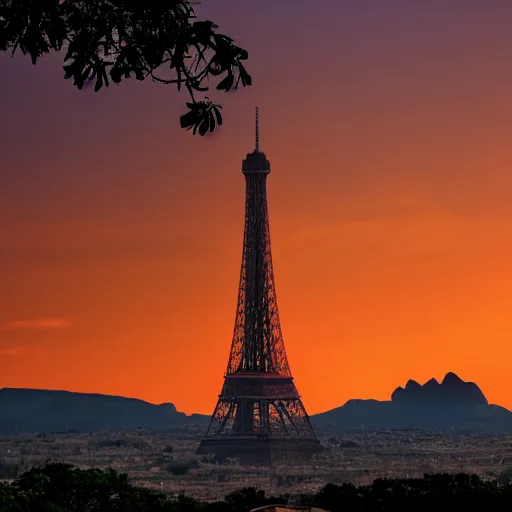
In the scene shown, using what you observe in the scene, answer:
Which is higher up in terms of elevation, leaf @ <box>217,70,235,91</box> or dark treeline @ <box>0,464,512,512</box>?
dark treeline @ <box>0,464,512,512</box>

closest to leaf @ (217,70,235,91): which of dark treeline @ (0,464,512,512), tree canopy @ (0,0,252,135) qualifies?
tree canopy @ (0,0,252,135)

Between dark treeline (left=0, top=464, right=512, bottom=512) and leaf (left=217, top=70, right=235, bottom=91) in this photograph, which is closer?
leaf (left=217, top=70, right=235, bottom=91)

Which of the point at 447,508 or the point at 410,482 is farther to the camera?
the point at 410,482

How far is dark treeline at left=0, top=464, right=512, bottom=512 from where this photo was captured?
83.8 metres

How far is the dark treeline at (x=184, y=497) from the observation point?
83812 millimetres

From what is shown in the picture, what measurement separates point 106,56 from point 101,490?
59789 millimetres

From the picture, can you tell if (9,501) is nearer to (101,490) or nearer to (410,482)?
(101,490)

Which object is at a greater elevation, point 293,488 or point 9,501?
point 293,488

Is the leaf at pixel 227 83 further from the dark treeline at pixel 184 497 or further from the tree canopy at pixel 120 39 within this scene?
the dark treeline at pixel 184 497

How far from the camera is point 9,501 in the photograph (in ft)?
254

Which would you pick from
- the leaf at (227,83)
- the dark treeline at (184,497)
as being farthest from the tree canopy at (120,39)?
the dark treeline at (184,497)

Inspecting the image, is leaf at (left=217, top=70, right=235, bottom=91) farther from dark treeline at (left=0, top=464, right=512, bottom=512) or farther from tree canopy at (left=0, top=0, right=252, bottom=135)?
dark treeline at (left=0, top=464, right=512, bottom=512)

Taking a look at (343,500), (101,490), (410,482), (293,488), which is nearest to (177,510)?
(101,490)

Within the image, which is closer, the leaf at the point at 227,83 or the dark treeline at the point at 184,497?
the leaf at the point at 227,83
